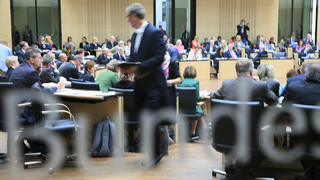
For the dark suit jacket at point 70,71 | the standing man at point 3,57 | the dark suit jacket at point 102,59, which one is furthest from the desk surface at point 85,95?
the dark suit jacket at point 102,59

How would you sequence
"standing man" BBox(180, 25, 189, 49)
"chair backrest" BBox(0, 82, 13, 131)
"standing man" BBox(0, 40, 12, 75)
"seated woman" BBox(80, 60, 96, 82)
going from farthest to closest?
"standing man" BBox(180, 25, 189, 49)
"standing man" BBox(0, 40, 12, 75)
"seated woman" BBox(80, 60, 96, 82)
"chair backrest" BBox(0, 82, 13, 131)

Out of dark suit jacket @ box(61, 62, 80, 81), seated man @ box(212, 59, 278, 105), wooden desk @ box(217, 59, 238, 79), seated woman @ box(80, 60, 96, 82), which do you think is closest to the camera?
seated man @ box(212, 59, 278, 105)

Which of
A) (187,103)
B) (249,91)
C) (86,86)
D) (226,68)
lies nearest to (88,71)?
(86,86)

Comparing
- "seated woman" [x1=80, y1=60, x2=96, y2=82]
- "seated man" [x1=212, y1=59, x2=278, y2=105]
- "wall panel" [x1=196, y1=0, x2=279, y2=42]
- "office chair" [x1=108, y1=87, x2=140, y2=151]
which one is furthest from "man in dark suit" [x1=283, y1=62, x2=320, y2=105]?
"wall panel" [x1=196, y1=0, x2=279, y2=42]

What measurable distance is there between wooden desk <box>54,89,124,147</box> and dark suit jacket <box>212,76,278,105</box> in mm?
1370

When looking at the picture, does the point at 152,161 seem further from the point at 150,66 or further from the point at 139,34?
the point at 139,34

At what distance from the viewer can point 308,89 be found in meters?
3.72

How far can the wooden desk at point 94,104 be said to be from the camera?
14.8 feet

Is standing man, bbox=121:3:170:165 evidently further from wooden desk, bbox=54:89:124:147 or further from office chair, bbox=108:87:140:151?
office chair, bbox=108:87:140:151

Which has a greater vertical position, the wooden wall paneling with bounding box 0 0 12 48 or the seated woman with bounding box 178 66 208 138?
the wooden wall paneling with bounding box 0 0 12 48

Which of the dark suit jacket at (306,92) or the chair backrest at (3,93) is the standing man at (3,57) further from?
the dark suit jacket at (306,92)

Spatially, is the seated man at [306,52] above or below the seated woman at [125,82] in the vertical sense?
above

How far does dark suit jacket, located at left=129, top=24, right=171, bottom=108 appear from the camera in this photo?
3.60 metres

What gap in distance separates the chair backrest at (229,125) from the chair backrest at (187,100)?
6.40 ft
